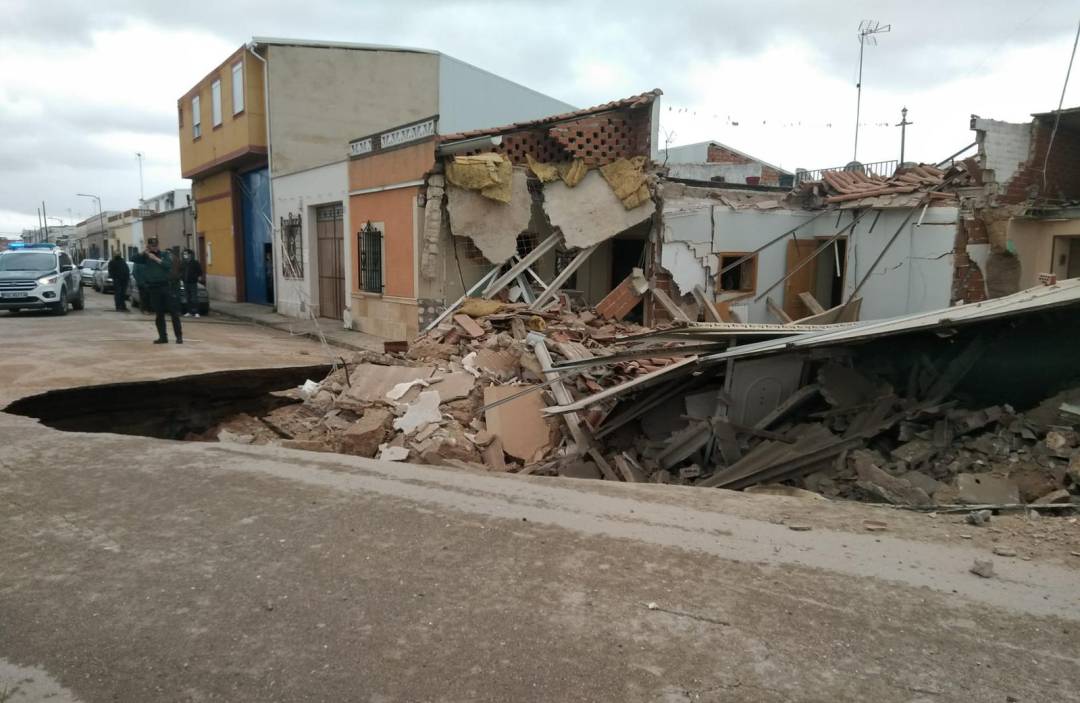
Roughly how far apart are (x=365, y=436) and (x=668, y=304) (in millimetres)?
7090

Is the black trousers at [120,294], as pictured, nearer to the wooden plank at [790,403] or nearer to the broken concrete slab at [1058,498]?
the wooden plank at [790,403]

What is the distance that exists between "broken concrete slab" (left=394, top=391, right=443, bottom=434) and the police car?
14467mm

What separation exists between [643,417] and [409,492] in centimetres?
329

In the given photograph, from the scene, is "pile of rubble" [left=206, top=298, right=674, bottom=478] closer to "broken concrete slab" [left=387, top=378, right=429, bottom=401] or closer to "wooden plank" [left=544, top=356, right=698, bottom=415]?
"broken concrete slab" [left=387, top=378, right=429, bottom=401]

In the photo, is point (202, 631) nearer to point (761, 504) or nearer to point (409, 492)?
point (409, 492)

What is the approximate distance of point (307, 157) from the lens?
1970 cm

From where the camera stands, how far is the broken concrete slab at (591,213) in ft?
41.0

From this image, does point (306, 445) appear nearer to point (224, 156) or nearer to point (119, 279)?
point (119, 279)

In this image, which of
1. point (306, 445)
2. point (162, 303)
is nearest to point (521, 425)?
point (306, 445)

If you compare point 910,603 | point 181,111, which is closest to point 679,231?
point 910,603

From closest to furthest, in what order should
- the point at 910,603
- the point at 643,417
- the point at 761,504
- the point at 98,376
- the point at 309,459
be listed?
1. the point at 910,603
2. the point at 761,504
3. the point at 309,459
4. the point at 643,417
5. the point at 98,376

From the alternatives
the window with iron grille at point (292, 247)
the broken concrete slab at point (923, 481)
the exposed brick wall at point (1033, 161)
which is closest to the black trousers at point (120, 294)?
the window with iron grille at point (292, 247)

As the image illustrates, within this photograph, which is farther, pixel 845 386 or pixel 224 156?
pixel 224 156

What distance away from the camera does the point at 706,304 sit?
1280 centimetres
